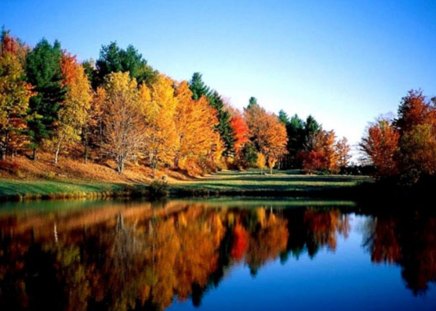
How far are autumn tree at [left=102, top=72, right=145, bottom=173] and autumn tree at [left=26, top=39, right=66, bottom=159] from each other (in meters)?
6.04

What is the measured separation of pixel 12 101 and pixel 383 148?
38967 mm

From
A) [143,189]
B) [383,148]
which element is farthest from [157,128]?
[383,148]

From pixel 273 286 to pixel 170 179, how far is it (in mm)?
47130

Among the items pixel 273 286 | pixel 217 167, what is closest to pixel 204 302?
pixel 273 286

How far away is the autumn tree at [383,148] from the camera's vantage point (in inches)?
1868

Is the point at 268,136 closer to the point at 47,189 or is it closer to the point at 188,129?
the point at 188,129

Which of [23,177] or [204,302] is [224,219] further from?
[23,177]

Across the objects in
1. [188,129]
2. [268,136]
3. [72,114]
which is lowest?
[72,114]

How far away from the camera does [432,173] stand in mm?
43281

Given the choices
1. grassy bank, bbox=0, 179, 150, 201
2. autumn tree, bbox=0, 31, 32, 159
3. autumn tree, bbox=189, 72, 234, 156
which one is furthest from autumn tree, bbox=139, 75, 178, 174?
autumn tree, bbox=189, 72, 234, 156

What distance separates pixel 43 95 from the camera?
167 ft

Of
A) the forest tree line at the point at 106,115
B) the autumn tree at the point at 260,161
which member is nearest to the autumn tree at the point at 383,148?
the forest tree line at the point at 106,115

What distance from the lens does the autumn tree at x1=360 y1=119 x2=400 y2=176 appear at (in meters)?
47.4

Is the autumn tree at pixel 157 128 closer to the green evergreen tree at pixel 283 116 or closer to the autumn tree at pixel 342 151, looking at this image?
the autumn tree at pixel 342 151
